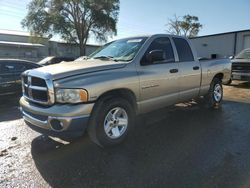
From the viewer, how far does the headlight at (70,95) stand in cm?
371

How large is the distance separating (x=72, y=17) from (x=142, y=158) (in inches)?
1513

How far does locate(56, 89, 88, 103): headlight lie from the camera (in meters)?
3.71

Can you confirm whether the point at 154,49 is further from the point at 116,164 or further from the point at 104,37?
the point at 104,37

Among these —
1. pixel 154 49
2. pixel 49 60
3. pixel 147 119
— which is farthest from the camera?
pixel 49 60

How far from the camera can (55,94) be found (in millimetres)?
3725

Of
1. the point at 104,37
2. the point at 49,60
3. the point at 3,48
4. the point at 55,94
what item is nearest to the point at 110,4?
the point at 104,37

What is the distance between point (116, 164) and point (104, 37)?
38701 mm

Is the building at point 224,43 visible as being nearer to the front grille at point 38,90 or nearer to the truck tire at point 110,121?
the truck tire at point 110,121

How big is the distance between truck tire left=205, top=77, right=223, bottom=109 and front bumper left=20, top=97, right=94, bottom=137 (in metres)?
4.39

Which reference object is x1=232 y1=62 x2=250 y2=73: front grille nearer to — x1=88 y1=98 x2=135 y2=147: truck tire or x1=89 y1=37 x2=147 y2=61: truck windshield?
x1=89 y1=37 x2=147 y2=61: truck windshield

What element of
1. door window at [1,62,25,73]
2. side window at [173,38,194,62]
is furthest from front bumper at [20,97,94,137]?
door window at [1,62,25,73]

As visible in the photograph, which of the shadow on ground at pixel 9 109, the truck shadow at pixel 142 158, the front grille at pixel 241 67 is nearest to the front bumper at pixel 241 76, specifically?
the front grille at pixel 241 67

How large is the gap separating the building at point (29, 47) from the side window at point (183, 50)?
29517mm

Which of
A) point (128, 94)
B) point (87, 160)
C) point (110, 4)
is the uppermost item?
point (110, 4)
